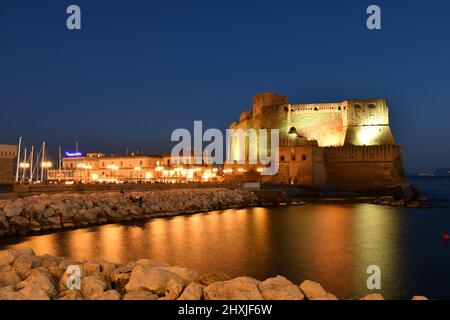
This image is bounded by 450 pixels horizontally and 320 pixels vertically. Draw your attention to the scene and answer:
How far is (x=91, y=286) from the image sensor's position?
17.7 feet

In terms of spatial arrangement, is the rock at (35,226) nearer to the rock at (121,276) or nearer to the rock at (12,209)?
the rock at (12,209)

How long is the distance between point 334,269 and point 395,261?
7.47ft

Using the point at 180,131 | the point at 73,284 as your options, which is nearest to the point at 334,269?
the point at 73,284

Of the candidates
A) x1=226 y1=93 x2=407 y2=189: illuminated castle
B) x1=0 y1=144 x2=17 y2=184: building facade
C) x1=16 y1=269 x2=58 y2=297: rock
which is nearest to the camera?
x1=16 y1=269 x2=58 y2=297: rock

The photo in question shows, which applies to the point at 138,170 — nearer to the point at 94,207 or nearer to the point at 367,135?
the point at 367,135

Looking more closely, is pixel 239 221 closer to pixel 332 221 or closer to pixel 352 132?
pixel 332 221

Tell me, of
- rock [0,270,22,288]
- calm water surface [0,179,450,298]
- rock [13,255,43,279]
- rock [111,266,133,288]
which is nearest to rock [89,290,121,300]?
rock [111,266,133,288]

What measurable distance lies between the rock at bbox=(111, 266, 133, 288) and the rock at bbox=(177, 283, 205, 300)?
3.96ft

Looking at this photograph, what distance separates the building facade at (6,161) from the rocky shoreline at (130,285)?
14897 millimetres

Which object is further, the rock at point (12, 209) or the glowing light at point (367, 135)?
the glowing light at point (367, 135)

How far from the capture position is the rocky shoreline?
488 cm

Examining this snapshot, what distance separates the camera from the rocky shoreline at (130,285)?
16.0 ft

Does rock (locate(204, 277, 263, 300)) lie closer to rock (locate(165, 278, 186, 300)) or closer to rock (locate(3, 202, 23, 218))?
rock (locate(165, 278, 186, 300))

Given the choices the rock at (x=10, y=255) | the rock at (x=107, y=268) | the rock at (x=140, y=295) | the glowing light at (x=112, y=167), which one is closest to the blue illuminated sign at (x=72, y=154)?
the glowing light at (x=112, y=167)
